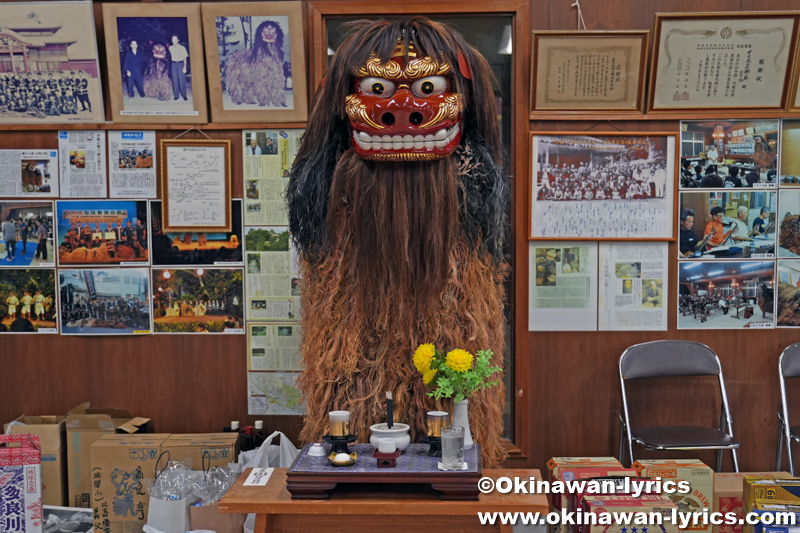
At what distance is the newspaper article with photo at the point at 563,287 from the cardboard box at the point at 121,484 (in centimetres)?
180

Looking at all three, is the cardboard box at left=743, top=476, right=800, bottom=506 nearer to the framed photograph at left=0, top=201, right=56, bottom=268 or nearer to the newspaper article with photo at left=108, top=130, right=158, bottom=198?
the newspaper article with photo at left=108, top=130, right=158, bottom=198

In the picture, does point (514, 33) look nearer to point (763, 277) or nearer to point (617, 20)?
point (617, 20)

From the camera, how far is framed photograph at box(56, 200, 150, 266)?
117 inches

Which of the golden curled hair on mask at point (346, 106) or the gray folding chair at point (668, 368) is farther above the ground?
the golden curled hair on mask at point (346, 106)

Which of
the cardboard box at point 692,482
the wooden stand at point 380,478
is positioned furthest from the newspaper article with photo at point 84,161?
the cardboard box at point 692,482

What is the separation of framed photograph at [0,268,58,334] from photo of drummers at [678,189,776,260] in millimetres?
2978

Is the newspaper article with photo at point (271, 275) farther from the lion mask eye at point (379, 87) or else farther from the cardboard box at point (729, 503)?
the cardboard box at point (729, 503)

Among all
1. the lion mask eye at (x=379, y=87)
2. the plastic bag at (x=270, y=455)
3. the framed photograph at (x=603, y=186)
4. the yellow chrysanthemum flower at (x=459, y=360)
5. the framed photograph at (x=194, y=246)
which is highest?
the lion mask eye at (x=379, y=87)

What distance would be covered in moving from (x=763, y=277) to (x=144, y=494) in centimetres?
291

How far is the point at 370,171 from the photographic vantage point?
2.14m

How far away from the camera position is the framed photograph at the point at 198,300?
9.83ft

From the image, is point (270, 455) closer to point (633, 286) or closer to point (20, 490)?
point (20, 490)

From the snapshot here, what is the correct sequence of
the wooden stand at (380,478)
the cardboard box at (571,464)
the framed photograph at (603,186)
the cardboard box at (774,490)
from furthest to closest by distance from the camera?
the framed photograph at (603,186) < the cardboard box at (571,464) < the cardboard box at (774,490) < the wooden stand at (380,478)

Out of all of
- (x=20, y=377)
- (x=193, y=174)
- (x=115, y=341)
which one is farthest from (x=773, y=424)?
(x=20, y=377)
